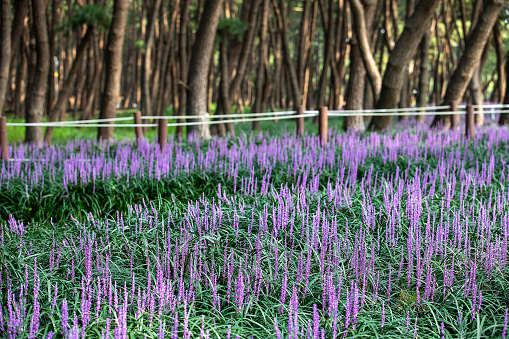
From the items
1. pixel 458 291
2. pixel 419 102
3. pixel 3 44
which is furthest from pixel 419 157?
pixel 419 102

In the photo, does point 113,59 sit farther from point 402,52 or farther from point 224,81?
point 402,52

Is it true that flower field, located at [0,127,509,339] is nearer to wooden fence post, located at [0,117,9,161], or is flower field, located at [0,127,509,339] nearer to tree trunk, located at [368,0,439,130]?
wooden fence post, located at [0,117,9,161]

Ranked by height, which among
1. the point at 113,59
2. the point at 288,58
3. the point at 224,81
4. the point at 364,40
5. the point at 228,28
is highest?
the point at 228,28

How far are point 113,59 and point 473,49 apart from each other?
705 centimetres

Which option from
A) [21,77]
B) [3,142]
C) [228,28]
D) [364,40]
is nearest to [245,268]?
[3,142]

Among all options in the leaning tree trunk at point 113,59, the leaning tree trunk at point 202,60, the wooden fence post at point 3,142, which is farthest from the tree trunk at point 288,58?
the wooden fence post at point 3,142

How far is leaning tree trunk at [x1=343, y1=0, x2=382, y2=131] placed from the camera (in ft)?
36.4

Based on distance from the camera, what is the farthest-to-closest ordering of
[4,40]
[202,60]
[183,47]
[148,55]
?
1. [148,55]
2. [183,47]
3. [202,60]
4. [4,40]

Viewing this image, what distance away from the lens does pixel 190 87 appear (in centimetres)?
1064

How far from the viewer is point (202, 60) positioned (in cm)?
1053

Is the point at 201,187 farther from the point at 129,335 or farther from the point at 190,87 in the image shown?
the point at 190,87

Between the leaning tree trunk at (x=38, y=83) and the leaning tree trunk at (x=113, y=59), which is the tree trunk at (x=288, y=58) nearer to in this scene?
the leaning tree trunk at (x=113, y=59)

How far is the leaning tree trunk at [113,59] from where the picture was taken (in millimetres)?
9727

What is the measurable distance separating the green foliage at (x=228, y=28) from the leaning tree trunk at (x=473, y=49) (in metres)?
4.87
